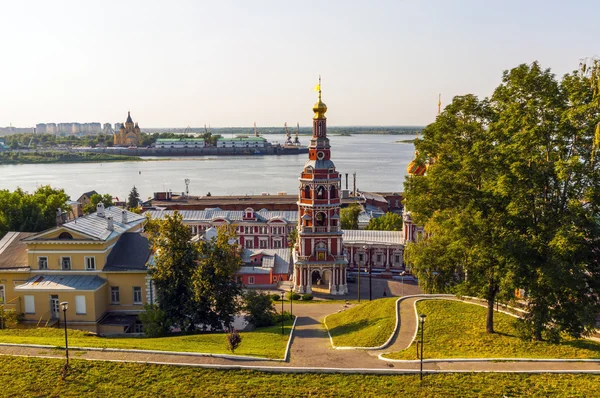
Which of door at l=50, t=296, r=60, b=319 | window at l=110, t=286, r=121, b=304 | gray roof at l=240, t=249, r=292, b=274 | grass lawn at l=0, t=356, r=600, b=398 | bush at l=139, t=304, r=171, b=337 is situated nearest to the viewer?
grass lawn at l=0, t=356, r=600, b=398

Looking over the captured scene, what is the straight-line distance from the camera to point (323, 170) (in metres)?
35.2

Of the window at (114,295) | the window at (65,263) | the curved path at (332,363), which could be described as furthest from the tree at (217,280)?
the window at (65,263)

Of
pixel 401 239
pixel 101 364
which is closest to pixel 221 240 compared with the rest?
pixel 101 364

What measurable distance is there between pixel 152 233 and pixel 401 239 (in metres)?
26.0

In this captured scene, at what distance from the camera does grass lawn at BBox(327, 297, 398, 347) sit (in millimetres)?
18688

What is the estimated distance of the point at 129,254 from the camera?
26.3 m

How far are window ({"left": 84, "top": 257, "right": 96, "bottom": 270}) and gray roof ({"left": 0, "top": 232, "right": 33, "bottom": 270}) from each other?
2980 millimetres

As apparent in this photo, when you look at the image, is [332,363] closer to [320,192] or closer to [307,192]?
[320,192]

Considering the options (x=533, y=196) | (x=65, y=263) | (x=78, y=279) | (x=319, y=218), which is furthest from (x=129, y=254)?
(x=533, y=196)

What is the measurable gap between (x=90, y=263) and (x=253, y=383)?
15231 mm

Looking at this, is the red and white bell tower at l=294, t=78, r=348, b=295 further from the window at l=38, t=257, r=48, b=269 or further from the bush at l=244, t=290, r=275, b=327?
the window at l=38, t=257, r=48, b=269

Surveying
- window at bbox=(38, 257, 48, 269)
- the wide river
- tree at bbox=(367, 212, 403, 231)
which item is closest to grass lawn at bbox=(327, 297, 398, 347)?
window at bbox=(38, 257, 48, 269)

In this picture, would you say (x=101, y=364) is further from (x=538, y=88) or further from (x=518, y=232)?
(x=538, y=88)

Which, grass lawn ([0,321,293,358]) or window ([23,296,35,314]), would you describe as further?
window ([23,296,35,314])
